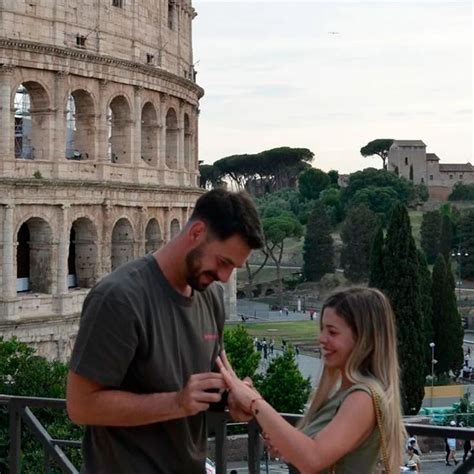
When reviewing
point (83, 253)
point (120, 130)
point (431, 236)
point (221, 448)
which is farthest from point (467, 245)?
point (221, 448)

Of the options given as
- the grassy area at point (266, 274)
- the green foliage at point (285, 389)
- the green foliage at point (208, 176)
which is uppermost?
the green foliage at point (208, 176)

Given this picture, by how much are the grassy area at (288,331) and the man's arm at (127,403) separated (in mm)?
39642

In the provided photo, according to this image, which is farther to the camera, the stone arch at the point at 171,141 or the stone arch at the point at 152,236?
the stone arch at the point at 171,141

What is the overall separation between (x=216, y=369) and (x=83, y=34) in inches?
950

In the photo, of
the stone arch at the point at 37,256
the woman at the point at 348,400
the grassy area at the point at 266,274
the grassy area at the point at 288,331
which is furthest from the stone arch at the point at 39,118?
the grassy area at the point at 266,274

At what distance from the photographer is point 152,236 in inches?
1225

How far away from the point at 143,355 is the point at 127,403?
0.59 feet

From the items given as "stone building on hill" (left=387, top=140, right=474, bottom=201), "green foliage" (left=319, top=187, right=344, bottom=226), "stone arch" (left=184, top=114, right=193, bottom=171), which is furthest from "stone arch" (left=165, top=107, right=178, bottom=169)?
"stone building on hill" (left=387, top=140, right=474, bottom=201)

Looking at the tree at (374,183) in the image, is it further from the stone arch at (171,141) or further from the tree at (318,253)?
the stone arch at (171,141)

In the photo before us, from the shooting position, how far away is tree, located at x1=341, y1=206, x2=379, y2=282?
71688 mm

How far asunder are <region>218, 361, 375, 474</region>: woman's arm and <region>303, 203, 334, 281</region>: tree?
68.7 m

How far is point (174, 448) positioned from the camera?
151 inches

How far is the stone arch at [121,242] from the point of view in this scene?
29.6 metres

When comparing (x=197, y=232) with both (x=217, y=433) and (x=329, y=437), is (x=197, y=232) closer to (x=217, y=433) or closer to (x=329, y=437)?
(x=329, y=437)
